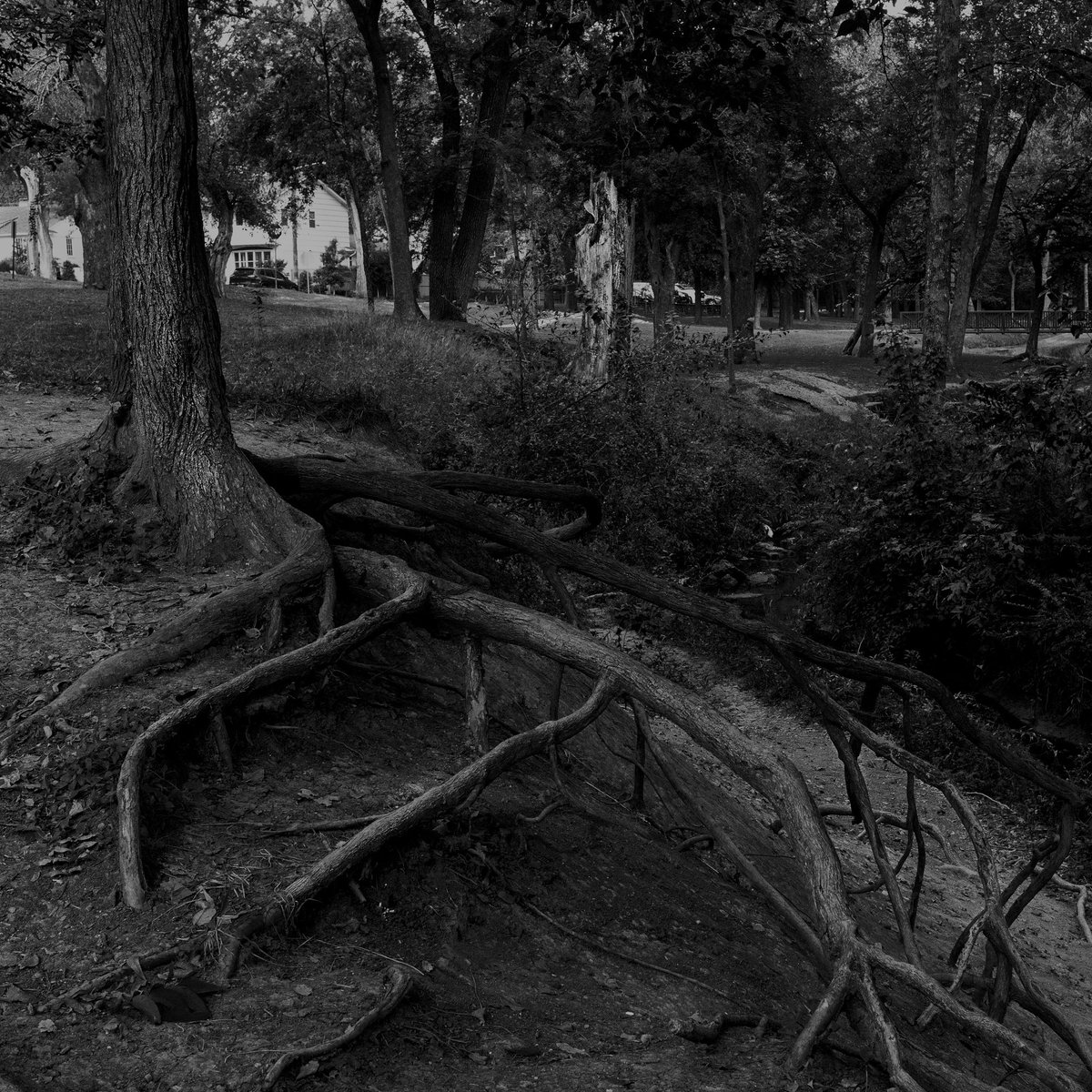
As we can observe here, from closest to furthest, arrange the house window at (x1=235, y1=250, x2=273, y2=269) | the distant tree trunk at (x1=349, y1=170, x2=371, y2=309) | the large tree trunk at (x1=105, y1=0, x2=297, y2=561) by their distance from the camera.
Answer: the large tree trunk at (x1=105, y1=0, x2=297, y2=561), the distant tree trunk at (x1=349, y1=170, x2=371, y2=309), the house window at (x1=235, y1=250, x2=273, y2=269)

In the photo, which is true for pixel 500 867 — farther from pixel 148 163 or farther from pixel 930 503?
pixel 930 503

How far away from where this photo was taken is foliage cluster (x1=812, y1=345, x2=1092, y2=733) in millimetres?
11164

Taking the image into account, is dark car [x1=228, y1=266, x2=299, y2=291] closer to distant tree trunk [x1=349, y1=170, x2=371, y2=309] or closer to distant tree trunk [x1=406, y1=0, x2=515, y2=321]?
distant tree trunk [x1=349, y1=170, x2=371, y2=309]

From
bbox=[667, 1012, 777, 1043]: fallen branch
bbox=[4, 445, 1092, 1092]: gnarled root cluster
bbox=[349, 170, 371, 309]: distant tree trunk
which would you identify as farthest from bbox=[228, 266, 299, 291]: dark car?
bbox=[667, 1012, 777, 1043]: fallen branch

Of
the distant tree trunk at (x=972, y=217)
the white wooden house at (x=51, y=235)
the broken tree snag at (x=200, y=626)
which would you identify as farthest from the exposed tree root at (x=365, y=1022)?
the white wooden house at (x=51, y=235)

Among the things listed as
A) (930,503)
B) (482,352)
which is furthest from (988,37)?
(930,503)

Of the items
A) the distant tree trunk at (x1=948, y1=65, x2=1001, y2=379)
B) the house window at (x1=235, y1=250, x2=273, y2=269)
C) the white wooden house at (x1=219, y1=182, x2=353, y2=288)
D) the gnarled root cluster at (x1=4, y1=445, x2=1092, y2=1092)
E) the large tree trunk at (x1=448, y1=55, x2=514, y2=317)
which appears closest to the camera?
the gnarled root cluster at (x1=4, y1=445, x2=1092, y2=1092)

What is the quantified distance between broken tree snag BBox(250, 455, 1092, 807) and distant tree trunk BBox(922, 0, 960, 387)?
580 inches

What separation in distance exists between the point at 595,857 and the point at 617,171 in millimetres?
11979

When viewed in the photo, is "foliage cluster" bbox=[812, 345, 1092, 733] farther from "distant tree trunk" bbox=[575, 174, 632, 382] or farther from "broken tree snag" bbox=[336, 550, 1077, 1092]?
"broken tree snag" bbox=[336, 550, 1077, 1092]

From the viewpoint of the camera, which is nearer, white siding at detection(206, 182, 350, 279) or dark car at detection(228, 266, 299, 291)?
dark car at detection(228, 266, 299, 291)

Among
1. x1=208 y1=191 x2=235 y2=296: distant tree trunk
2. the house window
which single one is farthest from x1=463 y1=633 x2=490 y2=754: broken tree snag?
the house window

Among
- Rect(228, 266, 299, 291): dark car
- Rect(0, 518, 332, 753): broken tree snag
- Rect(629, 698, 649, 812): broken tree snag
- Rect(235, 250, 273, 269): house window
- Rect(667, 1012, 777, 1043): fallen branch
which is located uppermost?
Rect(235, 250, 273, 269): house window

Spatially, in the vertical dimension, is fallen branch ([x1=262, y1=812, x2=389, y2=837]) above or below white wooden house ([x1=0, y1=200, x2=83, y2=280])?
below
